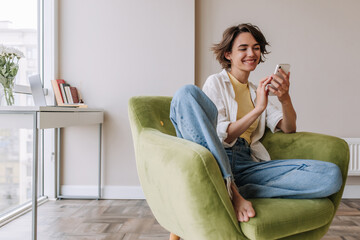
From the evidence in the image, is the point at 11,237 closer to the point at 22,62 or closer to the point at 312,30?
the point at 22,62

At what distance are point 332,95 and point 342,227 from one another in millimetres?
1189

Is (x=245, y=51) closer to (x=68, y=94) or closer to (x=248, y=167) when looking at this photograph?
(x=248, y=167)

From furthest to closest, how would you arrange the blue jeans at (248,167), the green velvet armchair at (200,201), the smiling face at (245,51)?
the smiling face at (245,51) → the blue jeans at (248,167) → the green velvet armchair at (200,201)

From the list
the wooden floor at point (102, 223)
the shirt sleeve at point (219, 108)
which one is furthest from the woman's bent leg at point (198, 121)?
the wooden floor at point (102, 223)

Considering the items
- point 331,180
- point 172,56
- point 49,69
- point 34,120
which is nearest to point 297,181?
point 331,180

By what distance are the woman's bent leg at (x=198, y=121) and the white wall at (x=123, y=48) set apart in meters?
1.55

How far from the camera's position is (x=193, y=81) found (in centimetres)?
267

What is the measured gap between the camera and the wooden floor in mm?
1861

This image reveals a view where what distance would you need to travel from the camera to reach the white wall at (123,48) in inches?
105

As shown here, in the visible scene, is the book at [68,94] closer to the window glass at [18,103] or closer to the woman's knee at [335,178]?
the window glass at [18,103]

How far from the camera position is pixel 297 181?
121 cm

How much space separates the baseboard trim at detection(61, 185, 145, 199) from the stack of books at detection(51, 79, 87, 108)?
2.29 feet

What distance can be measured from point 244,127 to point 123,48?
1.63m

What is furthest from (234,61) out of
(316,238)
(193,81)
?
(193,81)
